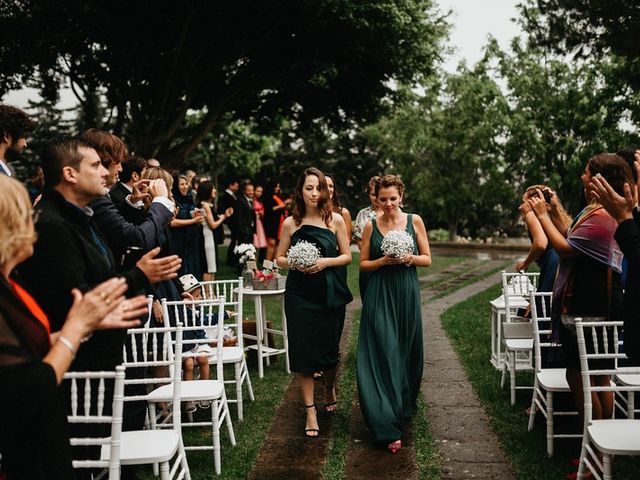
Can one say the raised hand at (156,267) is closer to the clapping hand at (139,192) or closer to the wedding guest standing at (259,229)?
the clapping hand at (139,192)

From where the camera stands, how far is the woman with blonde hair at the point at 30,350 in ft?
6.79

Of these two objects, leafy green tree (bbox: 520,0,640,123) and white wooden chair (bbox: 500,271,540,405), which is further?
leafy green tree (bbox: 520,0,640,123)

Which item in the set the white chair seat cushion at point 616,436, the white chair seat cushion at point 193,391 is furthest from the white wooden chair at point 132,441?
the white chair seat cushion at point 616,436

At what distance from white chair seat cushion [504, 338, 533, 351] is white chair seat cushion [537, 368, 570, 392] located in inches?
31.1

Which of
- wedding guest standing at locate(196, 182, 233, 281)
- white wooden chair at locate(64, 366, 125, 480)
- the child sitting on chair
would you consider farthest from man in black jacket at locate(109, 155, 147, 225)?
wedding guest standing at locate(196, 182, 233, 281)

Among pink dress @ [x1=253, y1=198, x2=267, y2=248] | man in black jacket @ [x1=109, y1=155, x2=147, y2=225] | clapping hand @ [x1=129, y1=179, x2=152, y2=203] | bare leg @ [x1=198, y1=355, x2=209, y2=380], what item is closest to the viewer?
clapping hand @ [x1=129, y1=179, x2=152, y2=203]

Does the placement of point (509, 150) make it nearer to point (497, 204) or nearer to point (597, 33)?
point (497, 204)

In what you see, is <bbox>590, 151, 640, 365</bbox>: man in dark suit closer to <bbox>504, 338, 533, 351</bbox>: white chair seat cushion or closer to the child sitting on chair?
<bbox>504, 338, 533, 351</bbox>: white chair seat cushion

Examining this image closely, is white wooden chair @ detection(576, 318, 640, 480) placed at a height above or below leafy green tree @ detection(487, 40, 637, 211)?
below

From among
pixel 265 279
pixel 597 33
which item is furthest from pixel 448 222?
pixel 265 279

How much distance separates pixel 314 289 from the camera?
5.51m

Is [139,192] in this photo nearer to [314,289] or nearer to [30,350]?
[314,289]

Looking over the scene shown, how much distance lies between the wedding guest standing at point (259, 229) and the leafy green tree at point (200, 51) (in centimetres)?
224

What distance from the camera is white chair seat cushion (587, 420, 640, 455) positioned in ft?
10.9
